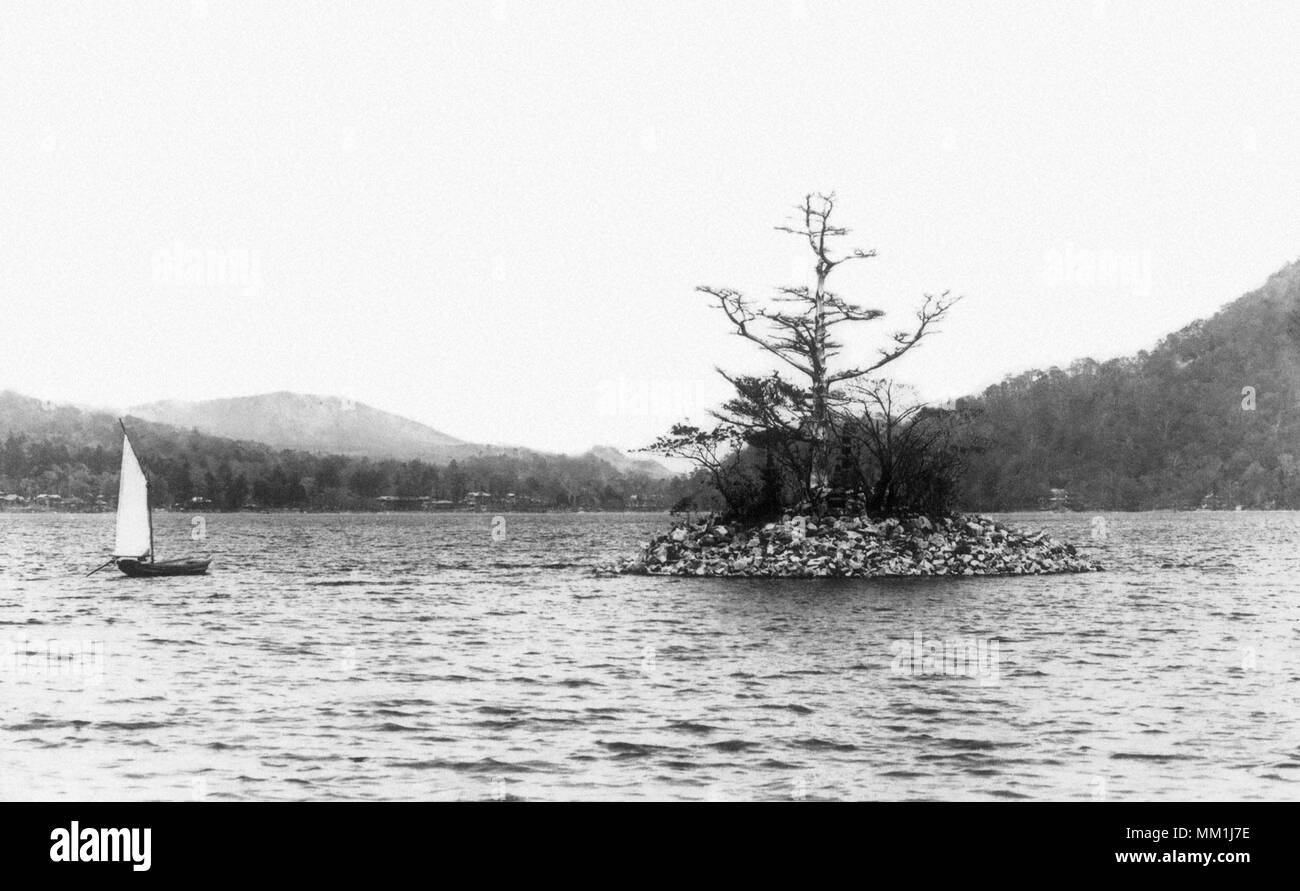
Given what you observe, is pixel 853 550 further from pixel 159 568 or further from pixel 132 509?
pixel 159 568

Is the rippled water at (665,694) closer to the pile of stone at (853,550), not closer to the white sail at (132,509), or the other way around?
the pile of stone at (853,550)

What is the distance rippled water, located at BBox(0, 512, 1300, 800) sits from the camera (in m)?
16.0

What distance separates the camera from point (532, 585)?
52.9m

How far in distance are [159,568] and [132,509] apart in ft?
17.2

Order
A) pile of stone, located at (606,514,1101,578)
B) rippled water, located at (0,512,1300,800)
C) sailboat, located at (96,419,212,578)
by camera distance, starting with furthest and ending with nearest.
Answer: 1. pile of stone, located at (606,514,1101,578)
2. sailboat, located at (96,419,212,578)
3. rippled water, located at (0,512,1300,800)

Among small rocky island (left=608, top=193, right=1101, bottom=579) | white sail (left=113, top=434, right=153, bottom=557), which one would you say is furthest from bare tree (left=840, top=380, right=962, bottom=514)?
white sail (left=113, top=434, right=153, bottom=557)

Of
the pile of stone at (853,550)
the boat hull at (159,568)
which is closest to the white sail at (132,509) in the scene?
the boat hull at (159,568)

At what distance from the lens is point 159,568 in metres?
55.7

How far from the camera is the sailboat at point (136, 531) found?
159 ft

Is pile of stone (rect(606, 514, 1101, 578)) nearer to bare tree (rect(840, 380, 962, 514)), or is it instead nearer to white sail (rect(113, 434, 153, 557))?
bare tree (rect(840, 380, 962, 514))
